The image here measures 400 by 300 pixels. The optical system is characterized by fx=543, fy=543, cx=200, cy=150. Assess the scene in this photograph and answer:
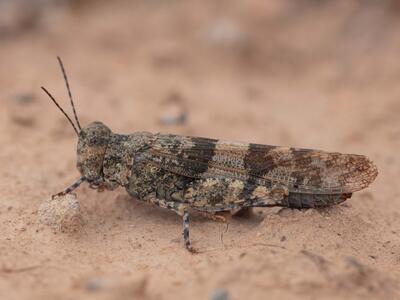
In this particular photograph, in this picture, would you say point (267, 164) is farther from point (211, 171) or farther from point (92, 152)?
point (92, 152)

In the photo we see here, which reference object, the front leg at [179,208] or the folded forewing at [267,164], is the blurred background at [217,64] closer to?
the folded forewing at [267,164]

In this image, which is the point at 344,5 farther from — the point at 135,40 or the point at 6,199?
the point at 6,199

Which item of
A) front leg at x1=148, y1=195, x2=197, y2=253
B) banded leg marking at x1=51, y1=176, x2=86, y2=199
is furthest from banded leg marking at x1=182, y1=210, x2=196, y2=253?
banded leg marking at x1=51, y1=176, x2=86, y2=199

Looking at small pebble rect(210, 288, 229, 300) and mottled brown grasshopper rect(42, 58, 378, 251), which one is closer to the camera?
small pebble rect(210, 288, 229, 300)

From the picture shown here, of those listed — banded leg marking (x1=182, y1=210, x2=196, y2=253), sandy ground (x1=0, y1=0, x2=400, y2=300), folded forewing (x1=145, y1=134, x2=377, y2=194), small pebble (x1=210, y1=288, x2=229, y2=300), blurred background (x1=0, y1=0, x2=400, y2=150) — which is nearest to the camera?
small pebble (x1=210, y1=288, x2=229, y2=300)

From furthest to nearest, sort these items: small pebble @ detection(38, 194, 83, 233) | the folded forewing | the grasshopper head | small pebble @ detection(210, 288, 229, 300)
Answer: the grasshopper head → the folded forewing → small pebble @ detection(38, 194, 83, 233) → small pebble @ detection(210, 288, 229, 300)

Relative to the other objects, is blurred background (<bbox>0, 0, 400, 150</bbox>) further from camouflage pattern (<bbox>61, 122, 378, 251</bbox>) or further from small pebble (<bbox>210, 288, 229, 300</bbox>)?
small pebble (<bbox>210, 288, 229, 300</bbox>)

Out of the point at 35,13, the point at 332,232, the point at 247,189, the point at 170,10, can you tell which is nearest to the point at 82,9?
the point at 35,13
